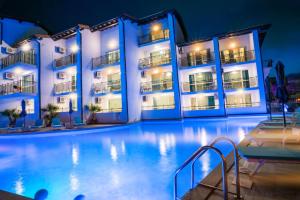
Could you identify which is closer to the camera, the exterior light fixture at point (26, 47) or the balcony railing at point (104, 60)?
the balcony railing at point (104, 60)

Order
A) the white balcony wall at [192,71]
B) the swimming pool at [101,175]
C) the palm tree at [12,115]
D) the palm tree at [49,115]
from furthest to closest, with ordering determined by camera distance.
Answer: the white balcony wall at [192,71] < the palm tree at [49,115] < the palm tree at [12,115] < the swimming pool at [101,175]

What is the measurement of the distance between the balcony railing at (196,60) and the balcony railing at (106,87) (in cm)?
757

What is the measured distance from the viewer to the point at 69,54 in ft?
72.0

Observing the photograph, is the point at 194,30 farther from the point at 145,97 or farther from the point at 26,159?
the point at 26,159

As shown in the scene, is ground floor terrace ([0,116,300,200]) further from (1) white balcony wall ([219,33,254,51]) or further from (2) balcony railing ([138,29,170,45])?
(1) white balcony wall ([219,33,254,51])

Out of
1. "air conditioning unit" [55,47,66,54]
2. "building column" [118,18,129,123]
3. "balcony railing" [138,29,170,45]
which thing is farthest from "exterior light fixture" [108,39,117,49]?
"air conditioning unit" [55,47,66,54]

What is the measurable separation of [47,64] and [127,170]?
21041 millimetres

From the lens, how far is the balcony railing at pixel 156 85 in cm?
1941

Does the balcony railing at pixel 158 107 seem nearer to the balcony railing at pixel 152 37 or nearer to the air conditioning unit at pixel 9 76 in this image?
the balcony railing at pixel 152 37

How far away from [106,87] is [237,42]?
593 inches

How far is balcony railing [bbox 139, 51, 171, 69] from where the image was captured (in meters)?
19.6

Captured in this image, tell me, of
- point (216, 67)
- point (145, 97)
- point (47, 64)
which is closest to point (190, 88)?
point (216, 67)

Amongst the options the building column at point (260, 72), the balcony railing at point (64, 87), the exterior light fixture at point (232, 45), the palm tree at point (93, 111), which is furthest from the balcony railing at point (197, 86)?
the balcony railing at point (64, 87)

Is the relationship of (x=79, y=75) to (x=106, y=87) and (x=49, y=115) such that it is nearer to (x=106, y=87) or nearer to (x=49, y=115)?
(x=106, y=87)
